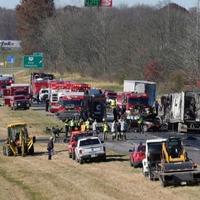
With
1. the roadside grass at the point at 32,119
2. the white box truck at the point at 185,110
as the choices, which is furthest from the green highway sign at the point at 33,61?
the white box truck at the point at 185,110

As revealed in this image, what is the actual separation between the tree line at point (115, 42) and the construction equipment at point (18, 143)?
127 ft

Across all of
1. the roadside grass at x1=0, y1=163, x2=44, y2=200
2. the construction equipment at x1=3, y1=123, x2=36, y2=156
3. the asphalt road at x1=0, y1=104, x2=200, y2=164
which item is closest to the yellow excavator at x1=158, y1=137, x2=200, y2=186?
the roadside grass at x1=0, y1=163, x2=44, y2=200

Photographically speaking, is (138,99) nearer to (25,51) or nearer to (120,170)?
(120,170)

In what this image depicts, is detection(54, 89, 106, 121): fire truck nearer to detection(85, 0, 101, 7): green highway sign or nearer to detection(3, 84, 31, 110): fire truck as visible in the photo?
detection(85, 0, 101, 7): green highway sign

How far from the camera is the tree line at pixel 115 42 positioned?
98188 mm

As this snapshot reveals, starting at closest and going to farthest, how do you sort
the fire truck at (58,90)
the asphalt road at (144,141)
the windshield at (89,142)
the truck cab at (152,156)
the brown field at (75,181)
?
the brown field at (75,181), the truck cab at (152,156), the windshield at (89,142), the asphalt road at (144,141), the fire truck at (58,90)

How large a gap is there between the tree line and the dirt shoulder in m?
43.5

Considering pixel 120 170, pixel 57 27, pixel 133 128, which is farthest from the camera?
pixel 57 27

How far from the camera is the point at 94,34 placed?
138 metres

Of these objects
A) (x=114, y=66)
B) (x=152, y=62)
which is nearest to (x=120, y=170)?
(x=152, y=62)

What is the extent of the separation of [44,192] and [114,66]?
9628 cm

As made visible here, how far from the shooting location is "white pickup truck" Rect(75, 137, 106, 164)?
41.8 meters

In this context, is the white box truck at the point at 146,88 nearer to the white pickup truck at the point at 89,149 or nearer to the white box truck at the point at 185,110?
the white box truck at the point at 185,110

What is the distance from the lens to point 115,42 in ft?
430
